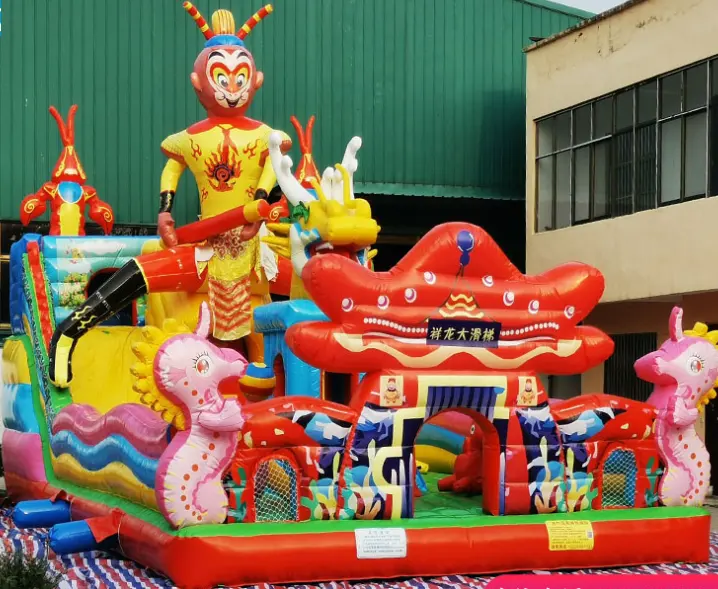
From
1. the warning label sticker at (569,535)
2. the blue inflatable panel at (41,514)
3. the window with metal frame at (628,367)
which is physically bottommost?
the blue inflatable panel at (41,514)

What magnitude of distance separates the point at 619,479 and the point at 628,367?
8.22m

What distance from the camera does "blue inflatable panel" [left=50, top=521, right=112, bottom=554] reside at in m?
8.70

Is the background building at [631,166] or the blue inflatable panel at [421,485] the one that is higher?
the background building at [631,166]

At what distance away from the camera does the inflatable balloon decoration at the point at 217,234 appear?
1105cm

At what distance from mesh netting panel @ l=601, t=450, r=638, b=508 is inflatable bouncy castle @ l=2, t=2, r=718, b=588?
0.01 metres

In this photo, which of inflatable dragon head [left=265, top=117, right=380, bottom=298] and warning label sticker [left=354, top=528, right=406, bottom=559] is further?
inflatable dragon head [left=265, top=117, right=380, bottom=298]

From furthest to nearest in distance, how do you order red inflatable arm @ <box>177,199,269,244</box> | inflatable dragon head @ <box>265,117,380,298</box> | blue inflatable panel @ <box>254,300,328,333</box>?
red inflatable arm @ <box>177,199,269,244</box>
blue inflatable panel @ <box>254,300,328,333</box>
inflatable dragon head @ <box>265,117,380,298</box>

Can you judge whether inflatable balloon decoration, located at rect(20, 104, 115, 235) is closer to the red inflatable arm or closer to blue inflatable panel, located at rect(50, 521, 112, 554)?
the red inflatable arm

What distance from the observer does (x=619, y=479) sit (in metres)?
9.18

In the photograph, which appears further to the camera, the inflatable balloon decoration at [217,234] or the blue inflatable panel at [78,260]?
the blue inflatable panel at [78,260]

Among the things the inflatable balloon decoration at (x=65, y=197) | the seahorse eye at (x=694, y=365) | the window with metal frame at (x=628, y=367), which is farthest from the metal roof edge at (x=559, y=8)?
the seahorse eye at (x=694, y=365)

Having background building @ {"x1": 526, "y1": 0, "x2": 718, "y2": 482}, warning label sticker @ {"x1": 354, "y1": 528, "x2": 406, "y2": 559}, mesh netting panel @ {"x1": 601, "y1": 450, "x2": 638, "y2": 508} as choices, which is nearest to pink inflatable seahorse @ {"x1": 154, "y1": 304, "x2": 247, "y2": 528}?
warning label sticker @ {"x1": 354, "y1": 528, "x2": 406, "y2": 559}

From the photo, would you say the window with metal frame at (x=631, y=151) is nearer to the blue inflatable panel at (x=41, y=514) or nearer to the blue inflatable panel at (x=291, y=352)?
the blue inflatable panel at (x=291, y=352)

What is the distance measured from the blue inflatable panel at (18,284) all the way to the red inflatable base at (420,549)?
3.87m
